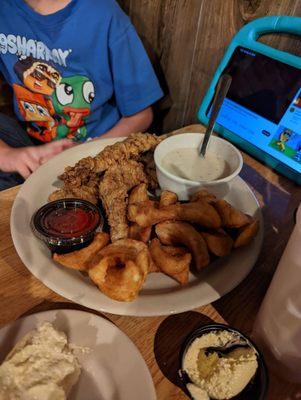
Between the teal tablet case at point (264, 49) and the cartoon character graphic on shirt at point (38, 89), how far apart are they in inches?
26.3

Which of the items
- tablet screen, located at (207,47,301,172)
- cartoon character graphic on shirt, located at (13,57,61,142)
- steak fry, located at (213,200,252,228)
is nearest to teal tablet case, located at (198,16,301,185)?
tablet screen, located at (207,47,301,172)

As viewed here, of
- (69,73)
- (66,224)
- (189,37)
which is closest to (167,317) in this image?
(66,224)

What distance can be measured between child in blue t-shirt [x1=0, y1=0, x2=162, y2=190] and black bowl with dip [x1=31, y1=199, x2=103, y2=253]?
44cm

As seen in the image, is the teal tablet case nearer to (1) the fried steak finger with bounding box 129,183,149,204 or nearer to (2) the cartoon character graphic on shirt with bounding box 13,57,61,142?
(1) the fried steak finger with bounding box 129,183,149,204

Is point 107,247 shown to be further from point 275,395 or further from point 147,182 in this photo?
point 275,395

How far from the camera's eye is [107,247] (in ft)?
2.62

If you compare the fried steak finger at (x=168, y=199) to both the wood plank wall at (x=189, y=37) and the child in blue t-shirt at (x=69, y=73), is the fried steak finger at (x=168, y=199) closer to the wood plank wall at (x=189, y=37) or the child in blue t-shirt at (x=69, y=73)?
the child in blue t-shirt at (x=69, y=73)

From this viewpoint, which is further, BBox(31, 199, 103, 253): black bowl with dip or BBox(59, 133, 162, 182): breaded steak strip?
BBox(59, 133, 162, 182): breaded steak strip

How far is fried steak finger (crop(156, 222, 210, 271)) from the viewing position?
807mm

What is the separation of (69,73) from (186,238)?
999mm

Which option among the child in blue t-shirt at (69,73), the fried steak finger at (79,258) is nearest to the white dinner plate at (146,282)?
the fried steak finger at (79,258)

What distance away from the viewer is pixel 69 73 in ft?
4.91

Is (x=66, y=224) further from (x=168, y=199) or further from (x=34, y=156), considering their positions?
(x=34, y=156)

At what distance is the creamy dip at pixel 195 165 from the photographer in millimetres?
1024
